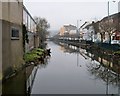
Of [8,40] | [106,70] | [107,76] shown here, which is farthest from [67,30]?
[8,40]

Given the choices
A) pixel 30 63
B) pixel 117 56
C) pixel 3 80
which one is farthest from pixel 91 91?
pixel 117 56

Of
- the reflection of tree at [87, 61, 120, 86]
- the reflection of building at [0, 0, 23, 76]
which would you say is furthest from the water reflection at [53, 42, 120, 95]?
the reflection of building at [0, 0, 23, 76]

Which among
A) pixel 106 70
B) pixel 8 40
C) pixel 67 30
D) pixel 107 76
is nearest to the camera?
pixel 8 40

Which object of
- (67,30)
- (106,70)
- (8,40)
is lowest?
(106,70)

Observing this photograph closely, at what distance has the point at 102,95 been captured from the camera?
11.8 meters

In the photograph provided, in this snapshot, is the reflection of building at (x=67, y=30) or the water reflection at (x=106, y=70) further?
the reflection of building at (x=67, y=30)

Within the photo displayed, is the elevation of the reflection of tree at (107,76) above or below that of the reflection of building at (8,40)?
below

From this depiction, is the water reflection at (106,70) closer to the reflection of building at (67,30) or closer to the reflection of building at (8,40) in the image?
the reflection of building at (8,40)

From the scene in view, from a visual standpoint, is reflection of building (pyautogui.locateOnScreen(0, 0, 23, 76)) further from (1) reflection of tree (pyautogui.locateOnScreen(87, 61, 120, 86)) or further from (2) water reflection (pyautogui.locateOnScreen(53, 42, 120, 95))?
(1) reflection of tree (pyautogui.locateOnScreen(87, 61, 120, 86))

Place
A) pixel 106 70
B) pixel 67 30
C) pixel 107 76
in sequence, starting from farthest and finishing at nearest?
pixel 67 30 < pixel 106 70 < pixel 107 76

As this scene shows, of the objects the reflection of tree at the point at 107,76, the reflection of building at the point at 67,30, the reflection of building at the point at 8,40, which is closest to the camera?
the reflection of building at the point at 8,40

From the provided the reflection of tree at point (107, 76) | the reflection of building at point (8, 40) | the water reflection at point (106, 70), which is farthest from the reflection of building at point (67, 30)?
the reflection of building at point (8, 40)

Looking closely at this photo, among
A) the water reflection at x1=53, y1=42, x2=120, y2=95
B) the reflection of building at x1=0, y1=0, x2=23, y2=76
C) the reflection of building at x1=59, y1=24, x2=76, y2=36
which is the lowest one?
the water reflection at x1=53, y1=42, x2=120, y2=95

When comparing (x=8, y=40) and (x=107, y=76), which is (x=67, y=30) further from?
(x=8, y=40)
